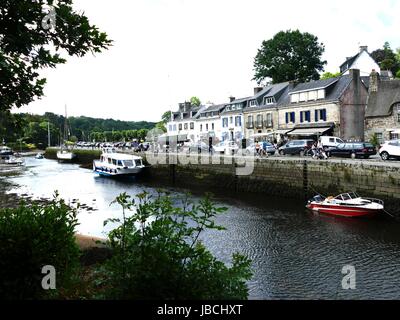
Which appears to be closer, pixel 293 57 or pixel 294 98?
pixel 294 98

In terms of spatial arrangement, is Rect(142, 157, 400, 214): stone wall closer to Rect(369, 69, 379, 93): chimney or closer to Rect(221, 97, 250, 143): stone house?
Rect(369, 69, 379, 93): chimney

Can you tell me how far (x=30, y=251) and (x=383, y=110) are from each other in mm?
40036

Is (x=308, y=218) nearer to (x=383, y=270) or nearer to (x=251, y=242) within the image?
(x=251, y=242)

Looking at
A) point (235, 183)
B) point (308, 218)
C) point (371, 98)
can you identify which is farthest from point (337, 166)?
point (371, 98)

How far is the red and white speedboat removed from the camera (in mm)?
20094

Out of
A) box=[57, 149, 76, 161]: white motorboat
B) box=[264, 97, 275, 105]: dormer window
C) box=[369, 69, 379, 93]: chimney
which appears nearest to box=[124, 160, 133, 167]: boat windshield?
box=[264, 97, 275, 105]: dormer window

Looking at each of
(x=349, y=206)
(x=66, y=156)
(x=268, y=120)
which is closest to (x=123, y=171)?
(x=268, y=120)

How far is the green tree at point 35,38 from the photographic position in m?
6.27

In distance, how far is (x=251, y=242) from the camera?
16.7 m

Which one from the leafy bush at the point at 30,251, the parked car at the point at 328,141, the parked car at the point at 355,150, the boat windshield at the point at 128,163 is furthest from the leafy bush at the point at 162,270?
the boat windshield at the point at 128,163

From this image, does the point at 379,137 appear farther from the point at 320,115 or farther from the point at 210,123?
the point at 210,123

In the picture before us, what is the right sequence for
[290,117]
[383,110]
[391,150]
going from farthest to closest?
[290,117]
[383,110]
[391,150]

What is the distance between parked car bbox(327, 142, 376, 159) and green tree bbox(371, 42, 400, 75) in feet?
143

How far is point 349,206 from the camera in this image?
2062 centimetres
